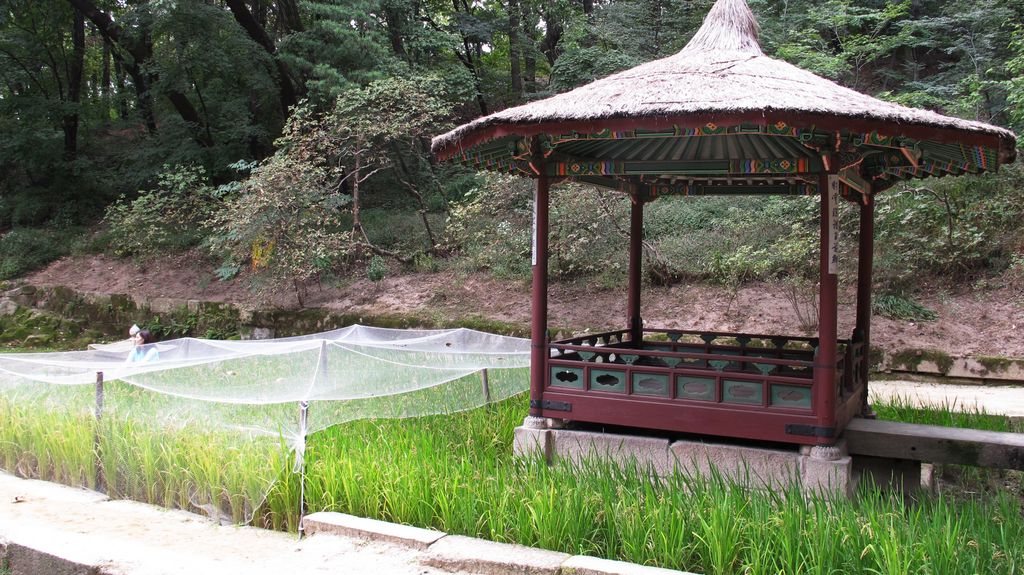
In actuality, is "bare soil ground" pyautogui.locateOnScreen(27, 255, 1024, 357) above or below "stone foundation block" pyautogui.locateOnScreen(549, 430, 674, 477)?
above

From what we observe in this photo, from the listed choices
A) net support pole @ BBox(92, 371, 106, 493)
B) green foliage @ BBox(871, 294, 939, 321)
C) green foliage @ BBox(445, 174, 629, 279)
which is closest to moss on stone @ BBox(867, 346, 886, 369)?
green foliage @ BBox(871, 294, 939, 321)

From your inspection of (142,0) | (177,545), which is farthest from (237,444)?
(142,0)

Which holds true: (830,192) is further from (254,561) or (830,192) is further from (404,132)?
(404,132)

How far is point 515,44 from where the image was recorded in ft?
60.0

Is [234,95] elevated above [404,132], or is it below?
above

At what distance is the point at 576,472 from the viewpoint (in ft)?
15.4

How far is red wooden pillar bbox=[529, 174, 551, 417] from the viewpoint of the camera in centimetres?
602

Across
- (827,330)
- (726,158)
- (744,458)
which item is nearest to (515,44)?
(726,158)

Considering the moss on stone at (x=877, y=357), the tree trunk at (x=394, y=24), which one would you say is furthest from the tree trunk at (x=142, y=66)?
the moss on stone at (x=877, y=357)

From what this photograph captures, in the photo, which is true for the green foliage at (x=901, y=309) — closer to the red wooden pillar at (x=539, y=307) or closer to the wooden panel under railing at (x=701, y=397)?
the wooden panel under railing at (x=701, y=397)

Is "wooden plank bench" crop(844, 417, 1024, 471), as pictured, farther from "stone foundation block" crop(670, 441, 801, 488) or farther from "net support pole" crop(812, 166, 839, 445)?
"stone foundation block" crop(670, 441, 801, 488)

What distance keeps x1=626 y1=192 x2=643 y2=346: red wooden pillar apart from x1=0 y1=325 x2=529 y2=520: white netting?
1.37 m

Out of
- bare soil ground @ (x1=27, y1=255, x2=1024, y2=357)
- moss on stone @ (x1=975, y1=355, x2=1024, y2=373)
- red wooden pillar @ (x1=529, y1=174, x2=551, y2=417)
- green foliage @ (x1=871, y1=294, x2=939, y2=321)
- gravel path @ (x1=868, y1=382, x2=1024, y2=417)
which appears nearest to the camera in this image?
red wooden pillar @ (x1=529, y1=174, x2=551, y2=417)

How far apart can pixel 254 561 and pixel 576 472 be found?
1.93 meters
